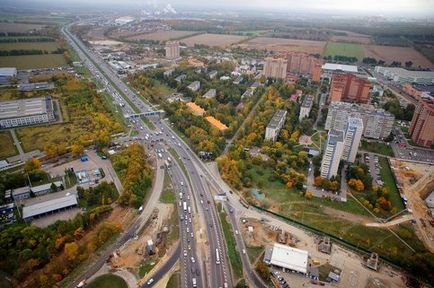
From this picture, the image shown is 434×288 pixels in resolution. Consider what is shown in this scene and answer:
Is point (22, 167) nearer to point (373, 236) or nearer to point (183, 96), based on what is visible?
point (183, 96)

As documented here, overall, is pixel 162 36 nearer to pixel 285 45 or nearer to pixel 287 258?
pixel 285 45

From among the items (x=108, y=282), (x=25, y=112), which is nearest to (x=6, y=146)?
(x=25, y=112)

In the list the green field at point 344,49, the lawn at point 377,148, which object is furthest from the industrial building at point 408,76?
the lawn at point 377,148

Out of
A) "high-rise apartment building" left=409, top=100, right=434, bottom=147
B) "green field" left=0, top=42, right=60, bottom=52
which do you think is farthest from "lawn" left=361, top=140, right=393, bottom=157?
"green field" left=0, top=42, right=60, bottom=52

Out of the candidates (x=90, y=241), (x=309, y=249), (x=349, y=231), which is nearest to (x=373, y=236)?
(x=349, y=231)

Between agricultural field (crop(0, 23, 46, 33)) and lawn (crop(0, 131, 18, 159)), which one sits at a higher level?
agricultural field (crop(0, 23, 46, 33))

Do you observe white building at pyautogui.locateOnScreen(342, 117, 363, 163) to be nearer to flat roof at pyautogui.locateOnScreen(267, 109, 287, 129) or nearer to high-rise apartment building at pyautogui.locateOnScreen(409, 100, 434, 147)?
flat roof at pyautogui.locateOnScreen(267, 109, 287, 129)
